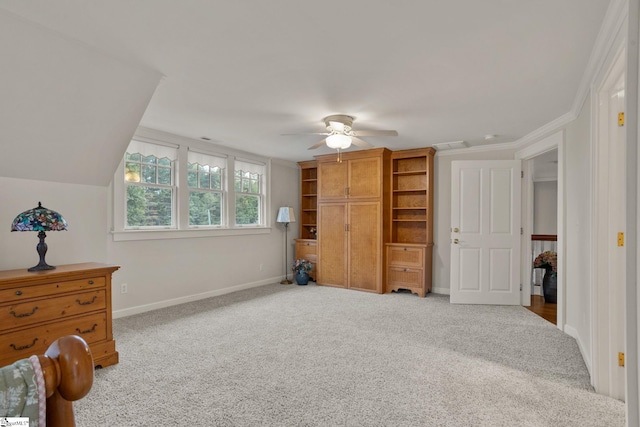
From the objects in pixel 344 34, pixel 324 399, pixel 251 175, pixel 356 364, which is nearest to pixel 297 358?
pixel 356 364

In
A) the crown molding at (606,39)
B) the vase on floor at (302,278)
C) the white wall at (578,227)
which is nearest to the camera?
the crown molding at (606,39)

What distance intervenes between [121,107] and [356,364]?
2856 millimetres

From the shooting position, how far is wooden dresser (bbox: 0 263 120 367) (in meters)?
2.28

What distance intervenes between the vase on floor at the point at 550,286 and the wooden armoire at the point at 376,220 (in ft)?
5.38

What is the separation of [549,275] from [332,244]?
3312mm

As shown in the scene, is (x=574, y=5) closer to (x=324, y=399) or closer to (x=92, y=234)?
(x=324, y=399)

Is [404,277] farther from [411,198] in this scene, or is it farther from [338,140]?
[338,140]

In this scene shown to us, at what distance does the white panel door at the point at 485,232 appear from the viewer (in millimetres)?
4695

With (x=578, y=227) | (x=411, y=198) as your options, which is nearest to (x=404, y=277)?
(x=411, y=198)

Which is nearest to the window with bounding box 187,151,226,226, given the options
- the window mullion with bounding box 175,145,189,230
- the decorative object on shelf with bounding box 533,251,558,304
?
the window mullion with bounding box 175,145,189,230

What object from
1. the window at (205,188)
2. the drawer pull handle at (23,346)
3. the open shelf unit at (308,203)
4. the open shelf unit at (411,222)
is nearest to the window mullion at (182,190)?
the window at (205,188)

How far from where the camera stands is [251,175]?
5.94m

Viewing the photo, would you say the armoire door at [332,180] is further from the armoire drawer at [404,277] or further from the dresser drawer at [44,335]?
the dresser drawer at [44,335]

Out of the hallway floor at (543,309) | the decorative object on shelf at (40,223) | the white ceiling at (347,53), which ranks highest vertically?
the white ceiling at (347,53)
